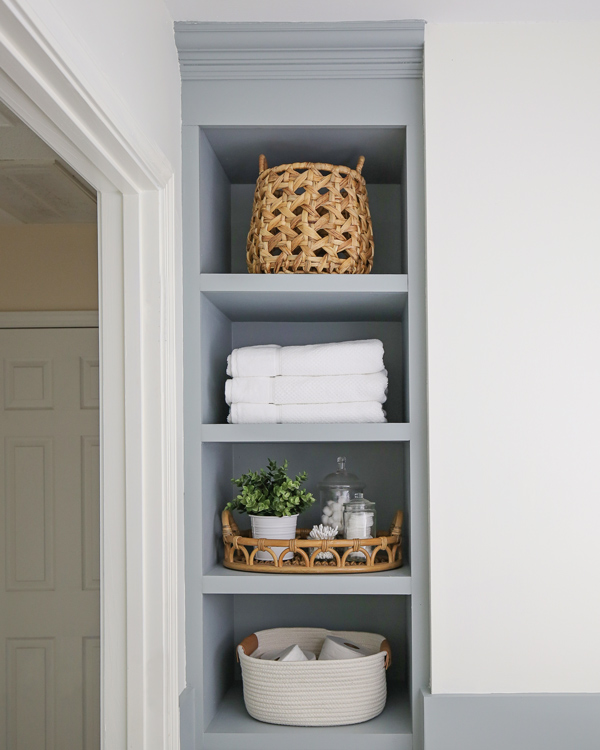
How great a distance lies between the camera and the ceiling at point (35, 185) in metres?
1.78

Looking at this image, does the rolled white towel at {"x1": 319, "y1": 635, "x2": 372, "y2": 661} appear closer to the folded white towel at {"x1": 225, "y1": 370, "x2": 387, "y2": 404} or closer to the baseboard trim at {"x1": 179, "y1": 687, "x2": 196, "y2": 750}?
the baseboard trim at {"x1": 179, "y1": 687, "x2": 196, "y2": 750}

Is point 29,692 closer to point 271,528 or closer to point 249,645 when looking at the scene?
point 249,645

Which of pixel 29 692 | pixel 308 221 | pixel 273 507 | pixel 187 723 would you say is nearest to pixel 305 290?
pixel 308 221

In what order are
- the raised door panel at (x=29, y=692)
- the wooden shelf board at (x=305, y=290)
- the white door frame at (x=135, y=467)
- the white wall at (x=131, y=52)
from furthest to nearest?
the raised door panel at (x=29, y=692)
the wooden shelf board at (x=305, y=290)
the white door frame at (x=135, y=467)
the white wall at (x=131, y=52)

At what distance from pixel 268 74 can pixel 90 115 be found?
0.70m

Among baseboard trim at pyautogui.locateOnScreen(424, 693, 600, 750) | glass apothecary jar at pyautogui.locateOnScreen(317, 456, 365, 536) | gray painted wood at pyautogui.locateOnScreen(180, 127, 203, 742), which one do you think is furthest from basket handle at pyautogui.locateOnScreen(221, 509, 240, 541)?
baseboard trim at pyautogui.locateOnScreen(424, 693, 600, 750)

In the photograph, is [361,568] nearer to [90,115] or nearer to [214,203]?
[214,203]

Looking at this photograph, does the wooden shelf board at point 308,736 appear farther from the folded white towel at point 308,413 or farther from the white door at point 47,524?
the white door at point 47,524

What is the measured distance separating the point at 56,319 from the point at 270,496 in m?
1.27

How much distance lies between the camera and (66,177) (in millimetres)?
2059

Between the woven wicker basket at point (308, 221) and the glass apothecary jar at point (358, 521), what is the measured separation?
578 mm

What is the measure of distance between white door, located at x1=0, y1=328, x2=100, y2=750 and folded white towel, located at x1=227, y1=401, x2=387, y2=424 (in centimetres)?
106

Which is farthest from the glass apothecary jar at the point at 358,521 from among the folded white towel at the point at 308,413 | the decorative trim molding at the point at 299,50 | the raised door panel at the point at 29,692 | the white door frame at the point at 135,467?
the raised door panel at the point at 29,692

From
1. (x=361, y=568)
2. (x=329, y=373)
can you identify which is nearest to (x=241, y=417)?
(x=329, y=373)
